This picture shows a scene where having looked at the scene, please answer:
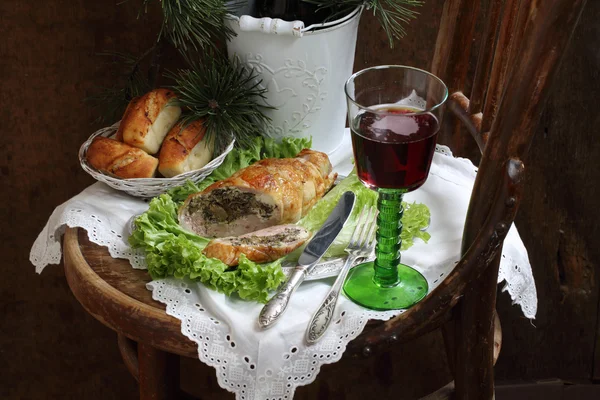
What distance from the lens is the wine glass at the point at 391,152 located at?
0.82m

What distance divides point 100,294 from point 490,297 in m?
0.44

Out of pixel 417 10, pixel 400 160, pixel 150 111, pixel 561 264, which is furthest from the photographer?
pixel 561 264

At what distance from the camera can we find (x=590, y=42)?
4.59ft

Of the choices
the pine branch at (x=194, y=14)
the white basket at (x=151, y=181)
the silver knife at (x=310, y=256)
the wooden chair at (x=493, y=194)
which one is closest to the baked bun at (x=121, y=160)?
the white basket at (x=151, y=181)

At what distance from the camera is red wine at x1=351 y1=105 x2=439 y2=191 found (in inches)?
32.0

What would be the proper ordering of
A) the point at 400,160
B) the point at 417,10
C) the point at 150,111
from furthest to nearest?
the point at 417,10, the point at 150,111, the point at 400,160

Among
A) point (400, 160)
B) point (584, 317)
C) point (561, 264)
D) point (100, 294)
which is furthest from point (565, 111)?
point (100, 294)

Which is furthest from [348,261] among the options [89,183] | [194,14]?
[89,183]

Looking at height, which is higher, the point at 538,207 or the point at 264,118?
the point at 264,118

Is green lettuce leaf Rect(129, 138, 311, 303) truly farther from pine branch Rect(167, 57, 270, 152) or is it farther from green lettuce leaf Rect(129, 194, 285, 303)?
pine branch Rect(167, 57, 270, 152)

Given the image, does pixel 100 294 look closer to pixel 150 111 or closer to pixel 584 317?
pixel 150 111

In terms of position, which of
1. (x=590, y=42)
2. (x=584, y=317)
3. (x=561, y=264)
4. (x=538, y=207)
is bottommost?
(x=584, y=317)

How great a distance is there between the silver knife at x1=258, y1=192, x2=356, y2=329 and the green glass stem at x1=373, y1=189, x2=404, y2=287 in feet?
0.21

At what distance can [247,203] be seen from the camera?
39.1 inches
